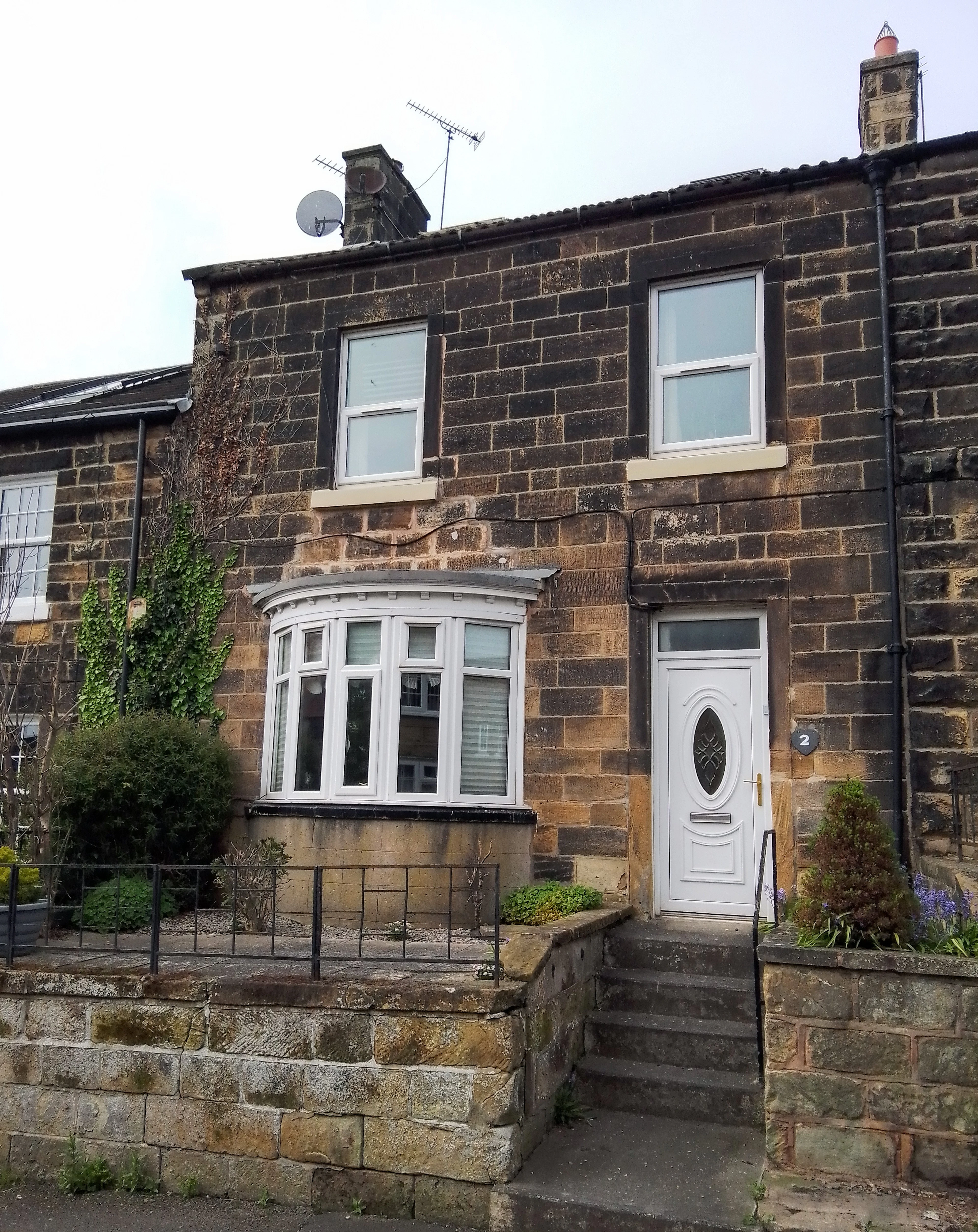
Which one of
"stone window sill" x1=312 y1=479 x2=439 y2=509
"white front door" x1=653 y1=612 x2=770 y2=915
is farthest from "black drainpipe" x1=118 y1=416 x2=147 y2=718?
"white front door" x1=653 y1=612 x2=770 y2=915

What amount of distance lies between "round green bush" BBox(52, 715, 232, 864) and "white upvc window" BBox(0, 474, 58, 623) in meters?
2.87

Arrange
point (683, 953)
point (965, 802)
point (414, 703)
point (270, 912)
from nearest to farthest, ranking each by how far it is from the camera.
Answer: point (683, 953) → point (965, 802) → point (270, 912) → point (414, 703)

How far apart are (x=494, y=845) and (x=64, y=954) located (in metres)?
3.46

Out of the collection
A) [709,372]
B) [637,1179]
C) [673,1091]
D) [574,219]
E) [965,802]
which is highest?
[574,219]

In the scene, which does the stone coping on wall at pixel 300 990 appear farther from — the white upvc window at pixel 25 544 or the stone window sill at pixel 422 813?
the white upvc window at pixel 25 544

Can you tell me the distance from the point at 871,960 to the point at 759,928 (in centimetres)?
206

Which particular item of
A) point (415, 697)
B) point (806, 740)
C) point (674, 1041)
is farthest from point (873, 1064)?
point (415, 697)

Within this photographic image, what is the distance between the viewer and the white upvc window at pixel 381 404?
10.6m

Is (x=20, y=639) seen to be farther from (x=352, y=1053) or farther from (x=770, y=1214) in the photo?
(x=770, y=1214)

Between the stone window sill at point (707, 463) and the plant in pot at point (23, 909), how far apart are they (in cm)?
578

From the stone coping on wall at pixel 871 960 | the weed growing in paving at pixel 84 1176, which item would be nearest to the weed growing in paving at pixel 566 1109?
the stone coping on wall at pixel 871 960

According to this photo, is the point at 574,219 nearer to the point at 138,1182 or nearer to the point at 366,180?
the point at 366,180

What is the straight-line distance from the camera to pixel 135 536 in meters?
11.3

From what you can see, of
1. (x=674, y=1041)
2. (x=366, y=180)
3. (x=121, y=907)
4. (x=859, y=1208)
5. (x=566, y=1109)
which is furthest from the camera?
(x=366, y=180)
